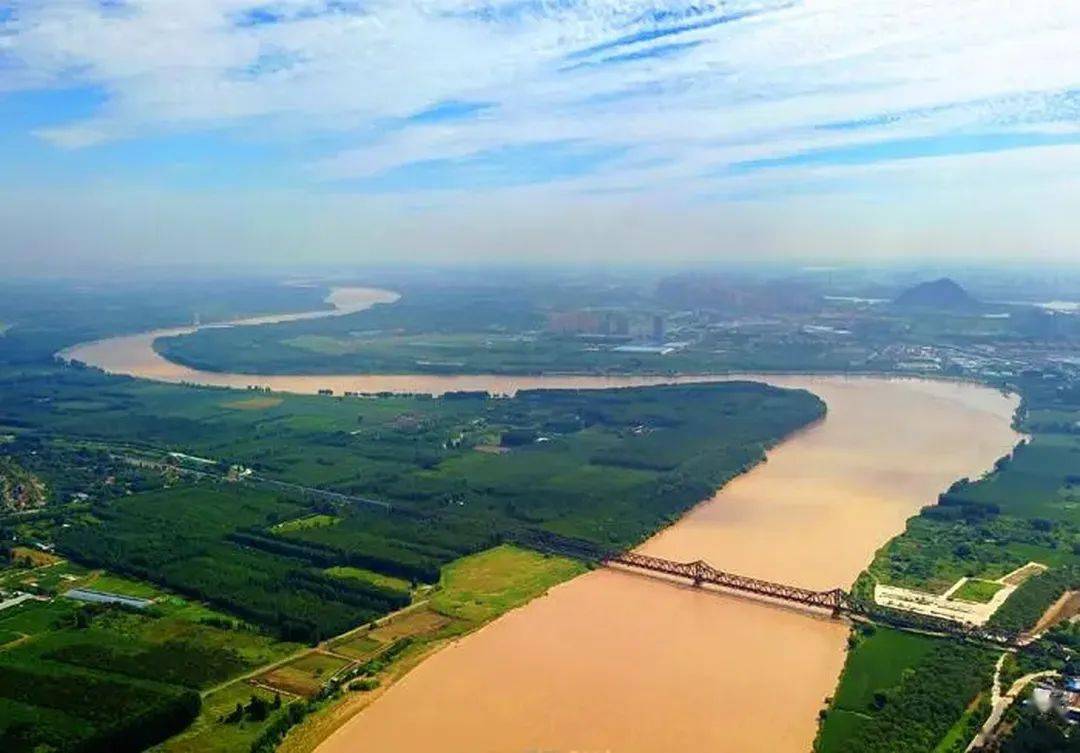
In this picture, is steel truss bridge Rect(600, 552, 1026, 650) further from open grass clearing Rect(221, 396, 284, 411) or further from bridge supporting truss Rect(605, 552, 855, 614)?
open grass clearing Rect(221, 396, 284, 411)

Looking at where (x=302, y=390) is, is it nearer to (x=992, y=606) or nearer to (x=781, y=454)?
(x=781, y=454)

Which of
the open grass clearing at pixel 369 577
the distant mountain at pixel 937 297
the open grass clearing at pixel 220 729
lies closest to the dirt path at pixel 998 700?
the open grass clearing at pixel 220 729

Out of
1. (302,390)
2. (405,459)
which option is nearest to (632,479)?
(405,459)

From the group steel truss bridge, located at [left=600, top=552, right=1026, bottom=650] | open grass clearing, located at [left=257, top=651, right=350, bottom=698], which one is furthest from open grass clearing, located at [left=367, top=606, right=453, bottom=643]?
steel truss bridge, located at [left=600, top=552, right=1026, bottom=650]

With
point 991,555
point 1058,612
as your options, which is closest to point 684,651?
point 1058,612

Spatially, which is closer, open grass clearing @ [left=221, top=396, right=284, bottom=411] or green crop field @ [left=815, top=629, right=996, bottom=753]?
green crop field @ [left=815, top=629, right=996, bottom=753]

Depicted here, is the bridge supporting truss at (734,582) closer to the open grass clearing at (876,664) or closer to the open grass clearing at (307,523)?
the open grass clearing at (876,664)
